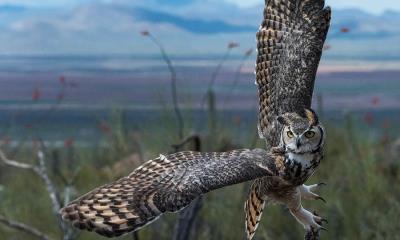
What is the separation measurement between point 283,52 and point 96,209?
152 cm

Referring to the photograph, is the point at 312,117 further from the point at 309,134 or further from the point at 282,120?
the point at 282,120

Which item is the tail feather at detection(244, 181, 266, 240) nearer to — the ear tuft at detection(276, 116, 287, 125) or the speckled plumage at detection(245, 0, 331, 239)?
the speckled plumage at detection(245, 0, 331, 239)

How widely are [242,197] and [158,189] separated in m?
4.59

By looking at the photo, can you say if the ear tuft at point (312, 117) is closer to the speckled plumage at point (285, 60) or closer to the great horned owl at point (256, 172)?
the great horned owl at point (256, 172)

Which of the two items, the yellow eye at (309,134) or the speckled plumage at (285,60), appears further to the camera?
the speckled plumage at (285,60)

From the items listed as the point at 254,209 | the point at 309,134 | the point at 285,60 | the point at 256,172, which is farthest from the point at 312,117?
the point at 285,60

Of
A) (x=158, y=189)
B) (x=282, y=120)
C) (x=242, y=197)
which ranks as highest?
(x=282, y=120)

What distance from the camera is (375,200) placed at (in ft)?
29.1

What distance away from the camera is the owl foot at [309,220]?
14.3ft

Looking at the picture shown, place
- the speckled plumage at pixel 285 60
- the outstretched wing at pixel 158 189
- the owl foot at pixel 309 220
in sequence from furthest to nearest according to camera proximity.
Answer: the speckled plumage at pixel 285 60 → the owl foot at pixel 309 220 → the outstretched wing at pixel 158 189

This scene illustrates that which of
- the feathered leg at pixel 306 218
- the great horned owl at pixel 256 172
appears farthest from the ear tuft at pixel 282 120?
the feathered leg at pixel 306 218

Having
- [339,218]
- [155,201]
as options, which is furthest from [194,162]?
[339,218]

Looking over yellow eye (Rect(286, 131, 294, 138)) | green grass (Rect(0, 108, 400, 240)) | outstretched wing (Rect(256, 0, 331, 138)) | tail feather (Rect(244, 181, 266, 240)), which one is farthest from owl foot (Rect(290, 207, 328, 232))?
green grass (Rect(0, 108, 400, 240))

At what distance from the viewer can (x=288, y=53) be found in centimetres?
515
